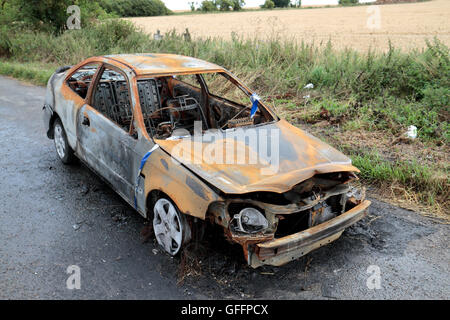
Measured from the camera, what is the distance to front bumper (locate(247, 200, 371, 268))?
9.52 ft

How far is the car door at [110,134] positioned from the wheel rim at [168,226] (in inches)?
17.7

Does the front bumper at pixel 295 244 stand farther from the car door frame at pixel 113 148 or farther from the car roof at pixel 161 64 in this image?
the car roof at pixel 161 64

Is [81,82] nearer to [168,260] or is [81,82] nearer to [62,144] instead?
[62,144]

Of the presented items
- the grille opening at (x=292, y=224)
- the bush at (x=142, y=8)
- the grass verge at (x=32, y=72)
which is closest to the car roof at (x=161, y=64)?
the grille opening at (x=292, y=224)

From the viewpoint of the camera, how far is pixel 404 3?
157 feet

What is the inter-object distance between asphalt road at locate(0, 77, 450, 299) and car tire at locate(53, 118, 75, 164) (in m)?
0.60

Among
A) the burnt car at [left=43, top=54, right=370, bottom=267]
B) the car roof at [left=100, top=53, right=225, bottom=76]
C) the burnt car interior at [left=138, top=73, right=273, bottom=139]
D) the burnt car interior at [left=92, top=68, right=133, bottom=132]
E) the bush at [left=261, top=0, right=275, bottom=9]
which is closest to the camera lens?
the burnt car at [left=43, top=54, right=370, bottom=267]

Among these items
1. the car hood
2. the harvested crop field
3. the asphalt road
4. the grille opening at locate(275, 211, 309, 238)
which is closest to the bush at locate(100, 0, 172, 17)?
the harvested crop field

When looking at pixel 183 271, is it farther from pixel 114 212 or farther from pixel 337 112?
pixel 337 112

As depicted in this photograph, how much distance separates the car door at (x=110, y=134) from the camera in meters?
3.80

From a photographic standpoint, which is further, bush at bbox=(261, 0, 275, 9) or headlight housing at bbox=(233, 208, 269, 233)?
bush at bbox=(261, 0, 275, 9)

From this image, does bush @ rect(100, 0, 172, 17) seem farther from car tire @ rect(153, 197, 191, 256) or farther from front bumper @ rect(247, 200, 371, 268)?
front bumper @ rect(247, 200, 371, 268)

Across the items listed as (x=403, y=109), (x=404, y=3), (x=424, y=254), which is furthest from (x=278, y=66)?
(x=404, y=3)

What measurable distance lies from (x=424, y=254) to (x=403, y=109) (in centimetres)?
359
